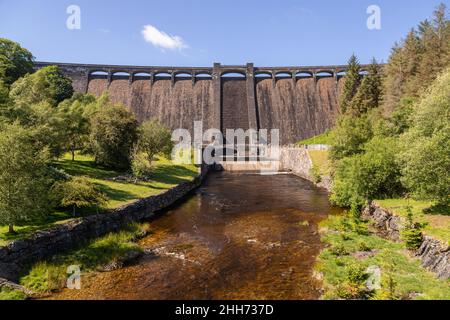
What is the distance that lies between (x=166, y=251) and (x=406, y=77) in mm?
48429

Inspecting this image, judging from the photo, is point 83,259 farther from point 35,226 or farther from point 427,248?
point 427,248

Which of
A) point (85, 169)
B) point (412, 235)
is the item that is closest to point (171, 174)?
point (85, 169)

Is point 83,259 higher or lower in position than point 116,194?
lower

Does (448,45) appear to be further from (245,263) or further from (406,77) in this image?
(245,263)

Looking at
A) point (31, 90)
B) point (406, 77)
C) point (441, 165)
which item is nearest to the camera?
point (441, 165)

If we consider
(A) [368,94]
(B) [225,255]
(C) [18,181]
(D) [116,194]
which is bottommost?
(B) [225,255]

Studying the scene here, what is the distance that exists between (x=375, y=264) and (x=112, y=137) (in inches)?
1239

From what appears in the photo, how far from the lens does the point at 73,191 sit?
2280 cm

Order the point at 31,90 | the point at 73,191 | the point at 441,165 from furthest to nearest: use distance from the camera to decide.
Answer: the point at 31,90, the point at 73,191, the point at 441,165

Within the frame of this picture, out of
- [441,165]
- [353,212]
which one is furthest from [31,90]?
[441,165]

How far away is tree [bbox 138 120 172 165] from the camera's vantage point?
45.1 metres

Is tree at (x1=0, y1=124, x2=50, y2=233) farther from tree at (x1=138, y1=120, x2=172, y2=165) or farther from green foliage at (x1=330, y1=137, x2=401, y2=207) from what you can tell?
green foliage at (x1=330, y1=137, x2=401, y2=207)

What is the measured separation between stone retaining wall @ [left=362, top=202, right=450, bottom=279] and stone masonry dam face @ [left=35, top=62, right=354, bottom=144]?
67.3m

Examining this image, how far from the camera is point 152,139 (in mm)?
46188
